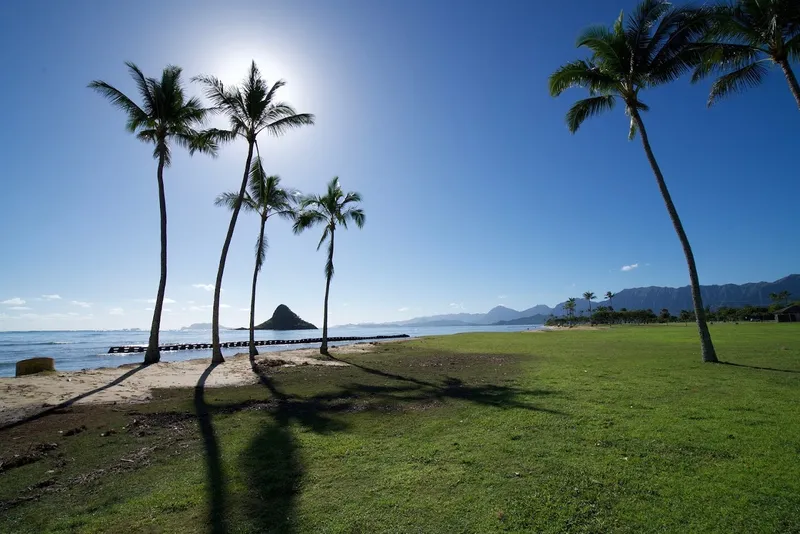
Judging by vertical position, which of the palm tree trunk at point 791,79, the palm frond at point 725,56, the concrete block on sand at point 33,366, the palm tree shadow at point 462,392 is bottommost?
the palm tree shadow at point 462,392

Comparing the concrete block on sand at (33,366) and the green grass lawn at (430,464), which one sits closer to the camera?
the green grass lawn at (430,464)

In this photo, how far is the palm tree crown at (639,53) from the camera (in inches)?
672

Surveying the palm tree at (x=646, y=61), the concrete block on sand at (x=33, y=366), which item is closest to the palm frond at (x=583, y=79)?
the palm tree at (x=646, y=61)

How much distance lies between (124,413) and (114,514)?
6.66m

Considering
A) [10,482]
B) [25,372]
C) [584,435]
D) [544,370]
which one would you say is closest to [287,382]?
[10,482]

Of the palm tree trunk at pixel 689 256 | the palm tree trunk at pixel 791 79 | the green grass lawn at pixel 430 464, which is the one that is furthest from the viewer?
the palm tree trunk at pixel 689 256

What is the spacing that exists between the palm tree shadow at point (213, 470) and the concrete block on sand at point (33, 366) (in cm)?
1390

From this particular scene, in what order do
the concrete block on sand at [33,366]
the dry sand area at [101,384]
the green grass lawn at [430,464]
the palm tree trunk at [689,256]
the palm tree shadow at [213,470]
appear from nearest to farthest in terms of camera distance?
the green grass lawn at [430,464], the palm tree shadow at [213,470], the dry sand area at [101,384], the palm tree trunk at [689,256], the concrete block on sand at [33,366]

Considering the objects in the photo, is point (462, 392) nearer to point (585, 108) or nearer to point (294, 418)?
point (294, 418)

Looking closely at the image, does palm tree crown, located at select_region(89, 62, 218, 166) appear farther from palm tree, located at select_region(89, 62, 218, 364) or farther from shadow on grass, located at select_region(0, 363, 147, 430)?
shadow on grass, located at select_region(0, 363, 147, 430)

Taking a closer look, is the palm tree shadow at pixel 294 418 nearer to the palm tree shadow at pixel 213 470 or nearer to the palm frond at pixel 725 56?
the palm tree shadow at pixel 213 470

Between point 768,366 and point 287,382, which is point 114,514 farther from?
point 768,366

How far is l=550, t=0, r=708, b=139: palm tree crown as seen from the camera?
17078mm

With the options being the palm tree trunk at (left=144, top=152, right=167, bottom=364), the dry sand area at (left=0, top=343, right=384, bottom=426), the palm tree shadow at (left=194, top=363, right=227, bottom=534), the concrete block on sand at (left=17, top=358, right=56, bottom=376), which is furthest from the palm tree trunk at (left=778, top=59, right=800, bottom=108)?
the concrete block on sand at (left=17, top=358, right=56, bottom=376)
